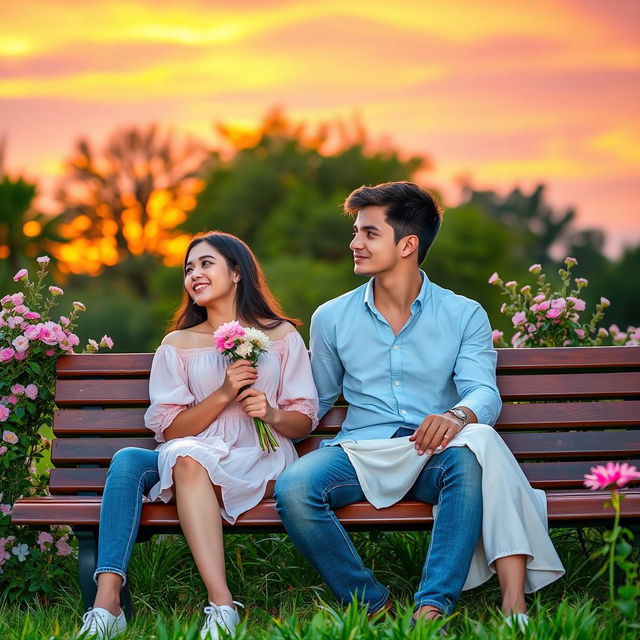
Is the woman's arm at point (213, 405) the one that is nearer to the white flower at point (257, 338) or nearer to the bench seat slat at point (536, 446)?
the white flower at point (257, 338)

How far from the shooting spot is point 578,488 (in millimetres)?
4379

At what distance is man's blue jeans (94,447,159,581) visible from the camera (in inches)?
146

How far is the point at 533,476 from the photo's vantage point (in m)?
4.36

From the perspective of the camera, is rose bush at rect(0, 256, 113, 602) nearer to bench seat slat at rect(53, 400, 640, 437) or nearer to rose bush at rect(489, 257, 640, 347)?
bench seat slat at rect(53, 400, 640, 437)

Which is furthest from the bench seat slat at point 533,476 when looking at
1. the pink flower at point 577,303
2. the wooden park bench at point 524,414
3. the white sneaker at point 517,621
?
the white sneaker at point 517,621

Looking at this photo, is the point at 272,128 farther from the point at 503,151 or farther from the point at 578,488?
the point at 578,488

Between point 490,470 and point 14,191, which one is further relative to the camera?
point 14,191

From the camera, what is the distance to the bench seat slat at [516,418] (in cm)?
445

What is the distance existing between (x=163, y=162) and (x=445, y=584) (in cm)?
3627

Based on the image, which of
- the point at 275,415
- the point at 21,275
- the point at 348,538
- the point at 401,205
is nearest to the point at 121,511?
the point at 275,415

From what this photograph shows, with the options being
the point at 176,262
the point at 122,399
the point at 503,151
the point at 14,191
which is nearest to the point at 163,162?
the point at 176,262

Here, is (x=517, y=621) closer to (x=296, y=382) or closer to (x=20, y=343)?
(x=296, y=382)

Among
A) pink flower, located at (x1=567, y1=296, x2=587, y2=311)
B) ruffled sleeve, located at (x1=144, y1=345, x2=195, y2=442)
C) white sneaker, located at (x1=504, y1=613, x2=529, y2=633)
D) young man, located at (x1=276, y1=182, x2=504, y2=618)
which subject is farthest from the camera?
pink flower, located at (x1=567, y1=296, x2=587, y2=311)

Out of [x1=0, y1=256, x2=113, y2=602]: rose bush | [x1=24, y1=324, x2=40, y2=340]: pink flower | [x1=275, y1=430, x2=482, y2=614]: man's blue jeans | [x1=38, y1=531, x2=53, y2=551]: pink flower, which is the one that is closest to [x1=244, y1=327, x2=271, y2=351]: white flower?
[x1=275, y1=430, x2=482, y2=614]: man's blue jeans
